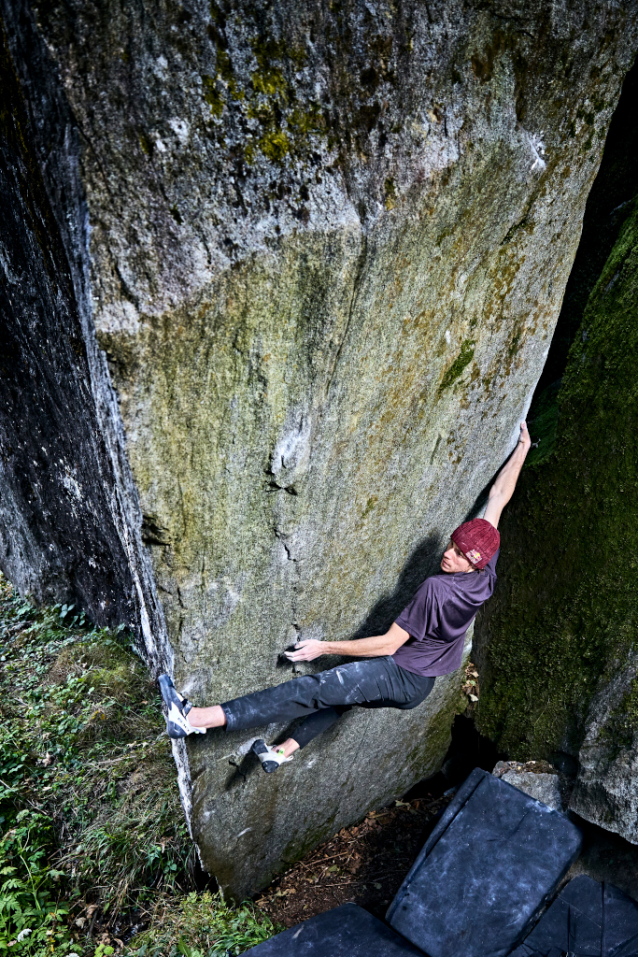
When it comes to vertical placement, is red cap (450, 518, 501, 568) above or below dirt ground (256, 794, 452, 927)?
above

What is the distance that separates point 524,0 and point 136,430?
2261 mm

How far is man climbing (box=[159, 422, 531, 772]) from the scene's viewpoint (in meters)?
3.22

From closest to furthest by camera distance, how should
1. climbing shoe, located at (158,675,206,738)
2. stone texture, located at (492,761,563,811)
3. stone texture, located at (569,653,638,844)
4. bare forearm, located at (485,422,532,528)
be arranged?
climbing shoe, located at (158,675,206,738) → stone texture, located at (569,653,638,844) → bare forearm, located at (485,422,532,528) → stone texture, located at (492,761,563,811)

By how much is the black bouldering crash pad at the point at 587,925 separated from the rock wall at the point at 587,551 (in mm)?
346

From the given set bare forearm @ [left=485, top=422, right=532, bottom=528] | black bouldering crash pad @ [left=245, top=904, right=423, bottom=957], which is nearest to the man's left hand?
bare forearm @ [left=485, top=422, right=532, bottom=528]

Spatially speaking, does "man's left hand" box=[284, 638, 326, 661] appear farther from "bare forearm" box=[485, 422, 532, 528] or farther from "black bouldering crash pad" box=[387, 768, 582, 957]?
"black bouldering crash pad" box=[387, 768, 582, 957]

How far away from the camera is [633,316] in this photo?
12.0 ft

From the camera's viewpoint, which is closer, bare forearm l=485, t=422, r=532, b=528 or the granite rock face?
the granite rock face

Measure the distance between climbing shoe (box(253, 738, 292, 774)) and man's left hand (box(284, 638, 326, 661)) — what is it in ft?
1.71

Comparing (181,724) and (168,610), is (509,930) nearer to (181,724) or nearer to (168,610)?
(181,724)

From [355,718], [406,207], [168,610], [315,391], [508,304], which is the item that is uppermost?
[406,207]

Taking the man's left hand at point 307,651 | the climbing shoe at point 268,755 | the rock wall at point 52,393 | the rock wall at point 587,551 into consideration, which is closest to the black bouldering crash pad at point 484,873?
the rock wall at point 587,551

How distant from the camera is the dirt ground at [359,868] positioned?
13.4 feet

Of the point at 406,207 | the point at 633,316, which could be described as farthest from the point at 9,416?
the point at 633,316
